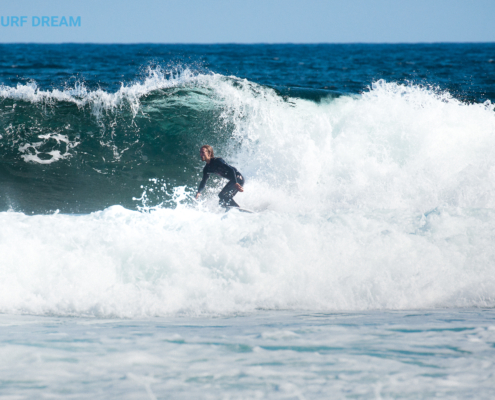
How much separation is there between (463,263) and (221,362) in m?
3.46

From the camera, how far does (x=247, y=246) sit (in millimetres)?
5418

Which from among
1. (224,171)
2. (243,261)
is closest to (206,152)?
(224,171)

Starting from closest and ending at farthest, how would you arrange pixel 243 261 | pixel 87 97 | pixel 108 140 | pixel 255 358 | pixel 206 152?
pixel 255 358 < pixel 243 261 < pixel 206 152 < pixel 108 140 < pixel 87 97

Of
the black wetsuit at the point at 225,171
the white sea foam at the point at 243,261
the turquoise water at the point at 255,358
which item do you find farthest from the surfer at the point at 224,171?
the turquoise water at the point at 255,358

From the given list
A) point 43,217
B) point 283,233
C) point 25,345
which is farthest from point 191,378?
point 43,217

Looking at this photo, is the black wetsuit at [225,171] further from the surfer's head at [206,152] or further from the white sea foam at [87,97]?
the white sea foam at [87,97]

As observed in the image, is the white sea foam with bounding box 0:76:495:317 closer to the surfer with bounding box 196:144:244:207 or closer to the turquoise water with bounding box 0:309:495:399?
the turquoise water with bounding box 0:309:495:399

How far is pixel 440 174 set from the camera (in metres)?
9.44

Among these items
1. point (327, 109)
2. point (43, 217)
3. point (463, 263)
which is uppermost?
point (327, 109)

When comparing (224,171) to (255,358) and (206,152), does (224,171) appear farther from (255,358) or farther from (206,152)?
(255,358)

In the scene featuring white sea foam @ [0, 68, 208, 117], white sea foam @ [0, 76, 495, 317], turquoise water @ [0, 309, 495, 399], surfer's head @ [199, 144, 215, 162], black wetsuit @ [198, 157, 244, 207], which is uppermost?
white sea foam @ [0, 68, 208, 117]

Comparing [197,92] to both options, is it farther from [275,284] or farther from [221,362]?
[221,362]

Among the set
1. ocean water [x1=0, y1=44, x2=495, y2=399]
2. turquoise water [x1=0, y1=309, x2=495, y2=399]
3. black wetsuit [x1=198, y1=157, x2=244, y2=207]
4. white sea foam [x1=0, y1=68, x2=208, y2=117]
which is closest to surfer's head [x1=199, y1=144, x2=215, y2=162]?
black wetsuit [x1=198, y1=157, x2=244, y2=207]

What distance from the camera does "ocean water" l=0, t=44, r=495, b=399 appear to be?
314cm
